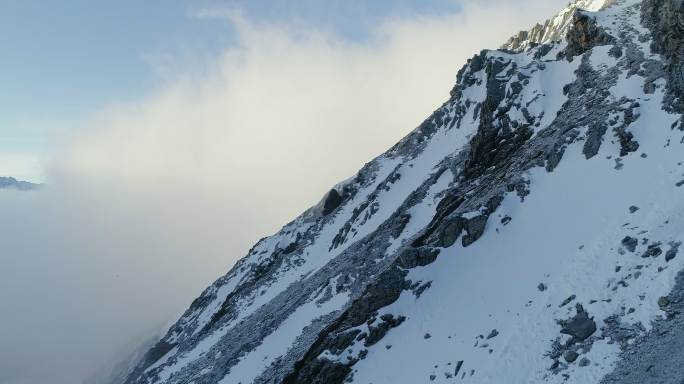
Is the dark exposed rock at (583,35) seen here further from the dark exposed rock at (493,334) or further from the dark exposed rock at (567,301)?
the dark exposed rock at (493,334)

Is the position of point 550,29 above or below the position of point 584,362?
above

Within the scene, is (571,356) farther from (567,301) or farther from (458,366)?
(458,366)

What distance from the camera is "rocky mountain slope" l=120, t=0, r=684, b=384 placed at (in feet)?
71.5

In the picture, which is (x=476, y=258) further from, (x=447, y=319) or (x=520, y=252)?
(x=447, y=319)

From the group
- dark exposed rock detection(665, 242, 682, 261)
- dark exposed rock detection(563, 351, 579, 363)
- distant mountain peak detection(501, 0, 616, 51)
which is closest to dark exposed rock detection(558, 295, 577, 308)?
dark exposed rock detection(563, 351, 579, 363)

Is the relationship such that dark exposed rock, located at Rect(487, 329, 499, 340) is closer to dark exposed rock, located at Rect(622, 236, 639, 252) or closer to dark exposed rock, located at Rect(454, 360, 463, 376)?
dark exposed rock, located at Rect(454, 360, 463, 376)

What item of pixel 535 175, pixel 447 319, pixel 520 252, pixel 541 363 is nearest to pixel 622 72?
pixel 535 175

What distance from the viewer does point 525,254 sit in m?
30.8

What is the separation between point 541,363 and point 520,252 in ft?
37.0

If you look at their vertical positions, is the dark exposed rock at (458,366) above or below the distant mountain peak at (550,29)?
below

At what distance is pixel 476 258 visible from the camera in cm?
3353

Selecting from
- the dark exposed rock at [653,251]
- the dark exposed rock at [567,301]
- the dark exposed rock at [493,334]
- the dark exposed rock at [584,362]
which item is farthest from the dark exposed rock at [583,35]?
the dark exposed rock at [584,362]

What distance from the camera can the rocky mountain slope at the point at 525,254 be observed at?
21781mm

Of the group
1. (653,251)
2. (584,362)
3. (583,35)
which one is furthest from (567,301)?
(583,35)
